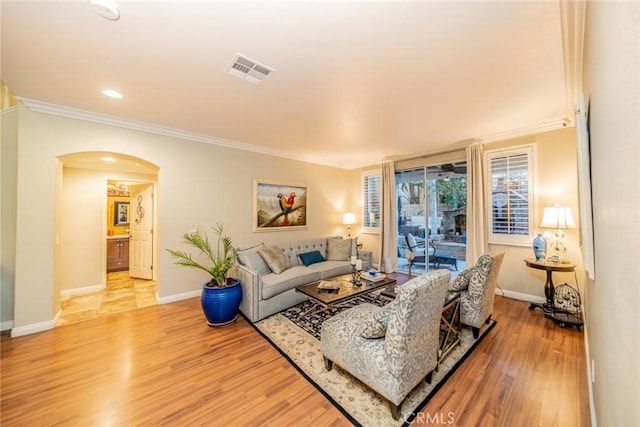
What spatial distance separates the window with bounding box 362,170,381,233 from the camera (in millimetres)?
5926

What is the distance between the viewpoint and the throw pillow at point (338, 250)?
14.9ft

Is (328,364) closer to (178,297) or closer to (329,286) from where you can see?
(329,286)

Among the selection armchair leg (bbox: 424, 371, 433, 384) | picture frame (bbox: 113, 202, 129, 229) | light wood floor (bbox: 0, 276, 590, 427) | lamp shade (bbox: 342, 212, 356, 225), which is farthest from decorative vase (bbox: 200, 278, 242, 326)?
picture frame (bbox: 113, 202, 129, 229)

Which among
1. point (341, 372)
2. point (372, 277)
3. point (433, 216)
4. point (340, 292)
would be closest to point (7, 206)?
point (340, 292)

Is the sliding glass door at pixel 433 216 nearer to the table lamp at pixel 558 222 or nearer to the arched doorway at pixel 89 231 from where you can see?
the table lamp at pixel 558 222

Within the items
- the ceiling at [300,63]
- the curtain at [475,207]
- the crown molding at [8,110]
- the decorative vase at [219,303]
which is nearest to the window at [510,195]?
the curtain at [475,207]

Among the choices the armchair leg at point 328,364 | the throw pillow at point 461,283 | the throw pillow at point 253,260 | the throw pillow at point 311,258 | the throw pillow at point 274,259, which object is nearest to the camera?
the armchair leg at point 328,364

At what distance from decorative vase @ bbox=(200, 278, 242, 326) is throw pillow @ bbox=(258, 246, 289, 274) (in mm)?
696

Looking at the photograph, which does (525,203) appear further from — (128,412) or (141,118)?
(141,118)

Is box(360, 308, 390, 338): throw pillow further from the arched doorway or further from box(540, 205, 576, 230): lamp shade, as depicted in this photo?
the arched doorway

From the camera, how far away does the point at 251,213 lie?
4578 millimetres

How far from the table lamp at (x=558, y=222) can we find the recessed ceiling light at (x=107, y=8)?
492cm

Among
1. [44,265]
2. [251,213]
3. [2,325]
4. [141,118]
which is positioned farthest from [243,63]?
[2,325]

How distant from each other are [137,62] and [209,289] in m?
2.50
